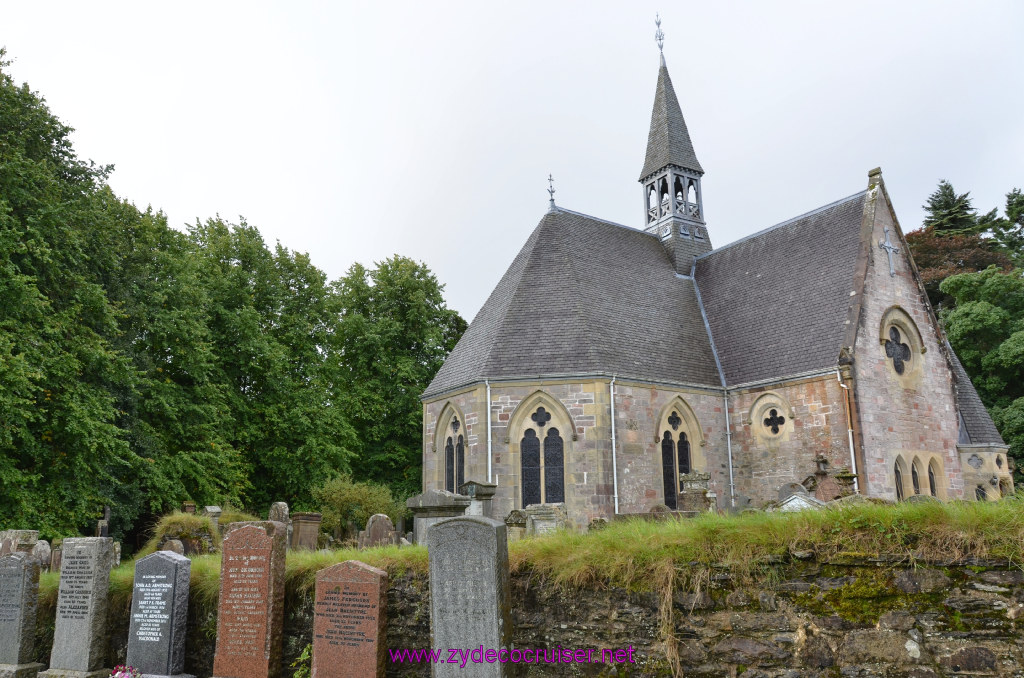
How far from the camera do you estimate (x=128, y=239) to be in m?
23.1

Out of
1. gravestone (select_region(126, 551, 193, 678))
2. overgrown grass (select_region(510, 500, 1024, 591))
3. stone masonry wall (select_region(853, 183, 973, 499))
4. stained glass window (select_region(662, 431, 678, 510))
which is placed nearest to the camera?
overgrown grass (select_region(510, 500, 1024, 591))

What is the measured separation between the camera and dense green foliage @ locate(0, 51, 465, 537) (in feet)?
54.6

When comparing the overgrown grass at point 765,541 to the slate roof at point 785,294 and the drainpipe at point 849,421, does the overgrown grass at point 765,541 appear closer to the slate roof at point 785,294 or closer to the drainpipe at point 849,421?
the drainpipe at point 849,421

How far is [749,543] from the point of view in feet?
22.7

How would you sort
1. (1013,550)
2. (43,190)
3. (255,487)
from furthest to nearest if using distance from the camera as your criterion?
(255,487) < (43,190) < (1013,550)

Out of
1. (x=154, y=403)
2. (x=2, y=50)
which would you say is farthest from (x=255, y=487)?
(x=2, y=50)

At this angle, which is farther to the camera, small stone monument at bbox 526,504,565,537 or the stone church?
the stone church

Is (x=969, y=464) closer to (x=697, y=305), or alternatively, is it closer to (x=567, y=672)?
(x=697, y=305)

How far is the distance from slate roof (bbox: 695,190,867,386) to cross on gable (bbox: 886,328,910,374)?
1.70m

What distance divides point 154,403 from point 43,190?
6550mm

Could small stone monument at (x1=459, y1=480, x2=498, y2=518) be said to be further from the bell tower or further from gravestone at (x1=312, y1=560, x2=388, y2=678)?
the bell tower

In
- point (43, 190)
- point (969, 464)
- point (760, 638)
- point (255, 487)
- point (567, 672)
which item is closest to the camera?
point (760, 638)

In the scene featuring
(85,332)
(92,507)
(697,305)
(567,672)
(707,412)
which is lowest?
(567,672)

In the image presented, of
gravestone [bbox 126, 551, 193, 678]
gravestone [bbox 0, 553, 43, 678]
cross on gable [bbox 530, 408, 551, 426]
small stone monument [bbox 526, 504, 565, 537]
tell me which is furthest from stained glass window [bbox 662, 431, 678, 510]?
gravestone [bbox 0, 553, 43, 678]
